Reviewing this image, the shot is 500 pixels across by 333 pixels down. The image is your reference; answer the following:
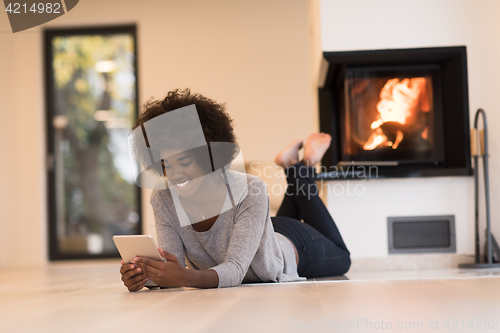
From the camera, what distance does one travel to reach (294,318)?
103 centimetres

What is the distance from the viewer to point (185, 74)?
466 cm

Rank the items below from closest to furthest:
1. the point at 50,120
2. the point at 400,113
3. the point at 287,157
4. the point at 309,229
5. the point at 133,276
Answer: the point at 133,276 → the point at 309,229 → the point at 287,157 → the point at 400,113 → the point at 50,120

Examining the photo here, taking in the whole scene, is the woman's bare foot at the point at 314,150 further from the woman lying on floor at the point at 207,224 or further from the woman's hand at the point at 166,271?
the woman's hand at the point at 166,271

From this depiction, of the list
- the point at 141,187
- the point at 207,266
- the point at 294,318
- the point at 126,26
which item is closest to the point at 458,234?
the point at 207,266

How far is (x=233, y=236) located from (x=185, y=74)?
11.0 ft

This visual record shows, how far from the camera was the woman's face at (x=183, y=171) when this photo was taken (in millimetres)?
1537

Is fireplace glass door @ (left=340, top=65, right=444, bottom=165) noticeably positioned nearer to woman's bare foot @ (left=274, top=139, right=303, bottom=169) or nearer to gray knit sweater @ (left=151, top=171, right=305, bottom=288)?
woman's bare foot @ (left=274, top=139, right=303, bottom=169)

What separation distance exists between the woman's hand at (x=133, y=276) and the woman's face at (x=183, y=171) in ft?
0.98

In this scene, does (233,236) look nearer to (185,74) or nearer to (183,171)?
(183,171)

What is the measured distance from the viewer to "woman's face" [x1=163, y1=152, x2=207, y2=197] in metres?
1.54

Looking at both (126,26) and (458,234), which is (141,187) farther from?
(458,234)

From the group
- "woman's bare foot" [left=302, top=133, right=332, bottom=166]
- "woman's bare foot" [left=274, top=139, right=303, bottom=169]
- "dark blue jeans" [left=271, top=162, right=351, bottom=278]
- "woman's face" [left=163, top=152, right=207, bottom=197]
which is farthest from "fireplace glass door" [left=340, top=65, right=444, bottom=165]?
"woman's face" [left=163, top=152, right=207, bottom=197]

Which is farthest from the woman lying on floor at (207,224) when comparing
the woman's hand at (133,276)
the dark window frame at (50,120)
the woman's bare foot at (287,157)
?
the dark window frame at (50,120)

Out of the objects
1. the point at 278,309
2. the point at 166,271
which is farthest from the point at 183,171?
the point at 278,309
